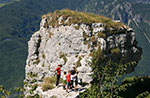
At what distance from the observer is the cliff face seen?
77.5 ft

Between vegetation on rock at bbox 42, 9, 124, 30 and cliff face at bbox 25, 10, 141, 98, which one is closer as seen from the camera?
cliff face at bbox 25, 10, 141, 98

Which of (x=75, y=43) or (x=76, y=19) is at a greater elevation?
(x=76, y=19)

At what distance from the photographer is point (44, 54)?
30.1m

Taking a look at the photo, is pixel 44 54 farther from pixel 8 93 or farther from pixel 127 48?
pixel 8 93

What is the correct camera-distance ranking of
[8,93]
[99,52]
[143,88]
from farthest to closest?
[143,88], [99,52], [8,93]

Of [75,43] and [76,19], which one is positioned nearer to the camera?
[75,43]

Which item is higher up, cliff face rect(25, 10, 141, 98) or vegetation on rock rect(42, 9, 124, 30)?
vegetation on rock rect(42, 9, 124, 30)

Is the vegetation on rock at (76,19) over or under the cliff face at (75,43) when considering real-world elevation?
over

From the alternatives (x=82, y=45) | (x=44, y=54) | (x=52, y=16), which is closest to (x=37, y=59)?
(x=44, y=54)

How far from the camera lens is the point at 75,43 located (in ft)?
83.9

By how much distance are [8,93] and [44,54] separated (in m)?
21.7

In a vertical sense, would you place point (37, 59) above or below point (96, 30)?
below

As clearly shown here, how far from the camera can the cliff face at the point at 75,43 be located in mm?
23609

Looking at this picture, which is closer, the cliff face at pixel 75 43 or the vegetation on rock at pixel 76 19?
the cliff face at pixel 75 43
